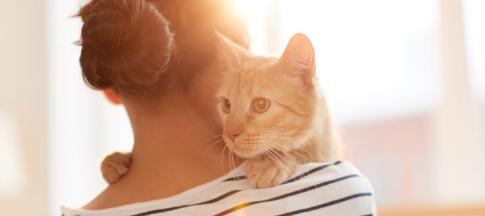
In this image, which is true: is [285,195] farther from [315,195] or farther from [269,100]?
[269,100]

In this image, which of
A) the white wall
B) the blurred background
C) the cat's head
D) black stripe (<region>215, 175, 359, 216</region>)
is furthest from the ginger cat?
the white wall

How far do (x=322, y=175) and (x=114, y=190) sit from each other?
314 millimetres

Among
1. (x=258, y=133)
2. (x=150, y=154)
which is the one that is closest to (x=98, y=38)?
(x=150, y=154)

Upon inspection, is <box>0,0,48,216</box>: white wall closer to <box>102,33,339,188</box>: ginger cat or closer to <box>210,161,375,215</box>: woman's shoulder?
<box>102,33,339,188</box>: ginger cat

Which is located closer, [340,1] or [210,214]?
[210,214]

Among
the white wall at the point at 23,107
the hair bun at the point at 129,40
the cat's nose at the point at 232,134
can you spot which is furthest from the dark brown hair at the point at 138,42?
the white wall at the point at 23,107

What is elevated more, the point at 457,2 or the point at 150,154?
the point at 457,2

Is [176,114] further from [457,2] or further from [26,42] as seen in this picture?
[26,42]

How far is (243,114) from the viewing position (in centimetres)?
106

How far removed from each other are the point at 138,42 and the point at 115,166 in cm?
25

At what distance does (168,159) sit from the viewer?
0.96 meters

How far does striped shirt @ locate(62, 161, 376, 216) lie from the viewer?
85 cm

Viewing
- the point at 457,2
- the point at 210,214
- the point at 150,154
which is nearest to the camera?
the point at 210,214

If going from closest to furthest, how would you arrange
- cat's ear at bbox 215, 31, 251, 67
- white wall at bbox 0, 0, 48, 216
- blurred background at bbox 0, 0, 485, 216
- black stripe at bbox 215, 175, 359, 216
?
black stripe at bbox 215, 175, 359, 216, cat's ear at bbox 215, 31, 251, 67, blurred background at bbox 0, 0, 485, 216, white wall at bbox 0, 0, 48, 216
